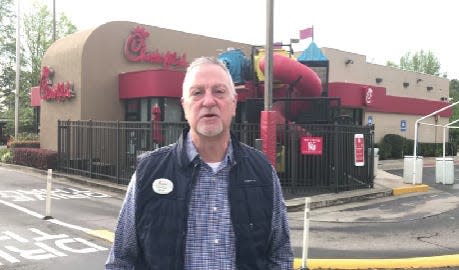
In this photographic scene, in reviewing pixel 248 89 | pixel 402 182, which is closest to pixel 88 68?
pixel 248 89

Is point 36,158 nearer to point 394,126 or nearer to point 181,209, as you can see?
point 181,209

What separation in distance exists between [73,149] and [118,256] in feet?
55.2

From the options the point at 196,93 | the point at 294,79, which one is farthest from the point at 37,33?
the point at 196,93

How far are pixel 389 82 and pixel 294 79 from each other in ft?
69.1

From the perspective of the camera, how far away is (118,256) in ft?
7.89

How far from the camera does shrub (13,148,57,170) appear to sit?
1928cm

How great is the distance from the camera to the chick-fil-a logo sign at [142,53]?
20.6m

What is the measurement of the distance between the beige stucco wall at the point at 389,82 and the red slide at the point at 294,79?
10395 millimetres

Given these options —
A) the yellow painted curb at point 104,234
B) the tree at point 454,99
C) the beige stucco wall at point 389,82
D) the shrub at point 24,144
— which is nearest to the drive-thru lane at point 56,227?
the yellow painted curb at point 104,234

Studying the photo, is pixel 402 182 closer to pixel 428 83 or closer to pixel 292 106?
pixel 292 106

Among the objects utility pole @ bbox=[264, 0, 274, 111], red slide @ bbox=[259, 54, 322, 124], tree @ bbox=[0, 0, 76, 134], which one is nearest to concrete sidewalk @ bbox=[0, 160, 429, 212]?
utility pole @ bbox=[264, 0, 274, 111]

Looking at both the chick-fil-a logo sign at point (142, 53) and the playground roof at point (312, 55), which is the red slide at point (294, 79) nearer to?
the playground roof at point (312, 55)

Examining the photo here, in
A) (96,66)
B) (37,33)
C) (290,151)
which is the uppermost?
(37,33)

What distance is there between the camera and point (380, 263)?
24.0ft
